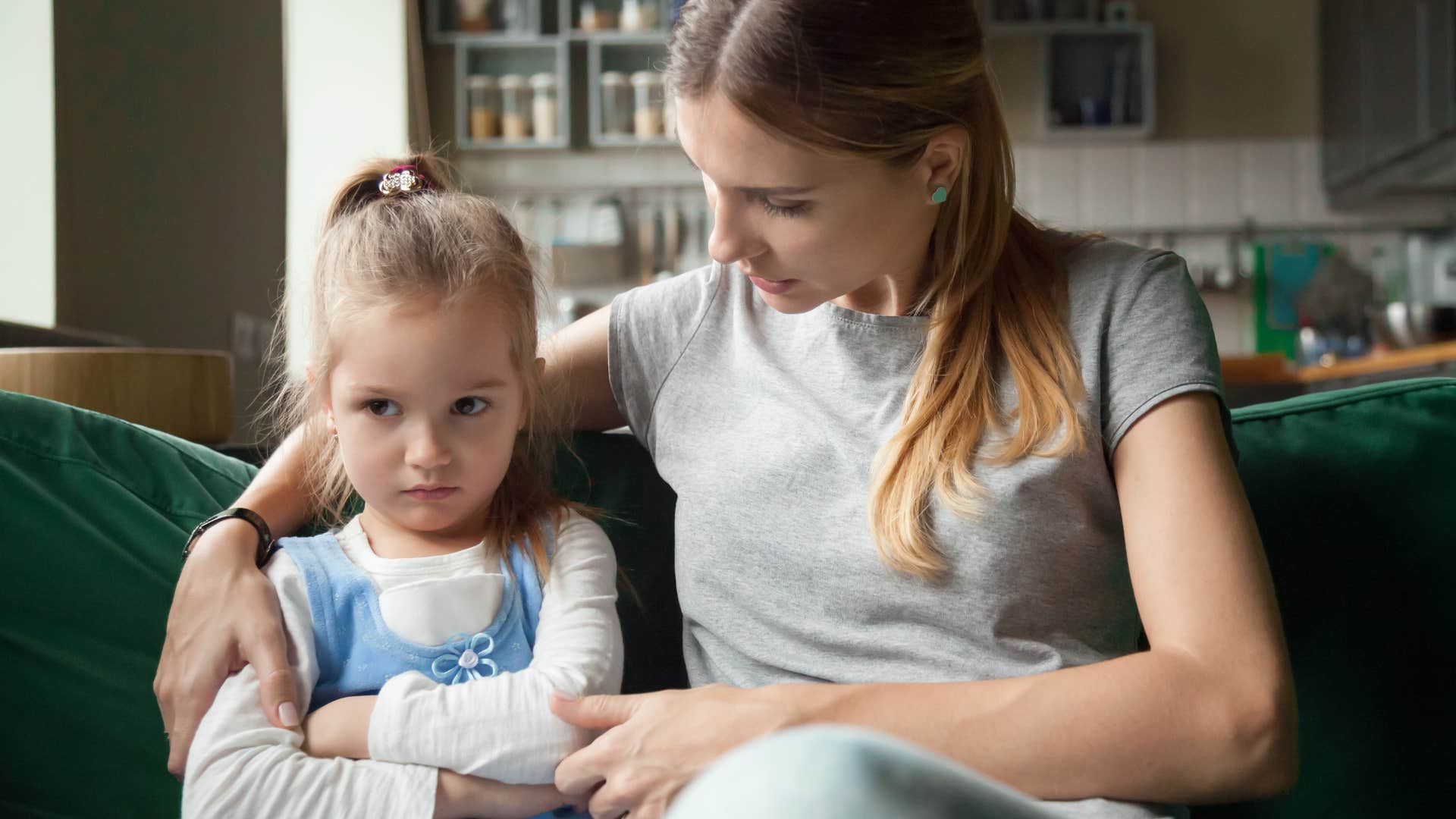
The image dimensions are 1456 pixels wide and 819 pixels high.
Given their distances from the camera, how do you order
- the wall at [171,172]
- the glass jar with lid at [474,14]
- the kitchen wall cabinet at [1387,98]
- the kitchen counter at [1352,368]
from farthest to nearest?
the glass jar with lid at [474,14] → the kitchen wall cabinet at [1387,98] → the kitchen counter at [1352,368] → the wall at [171,172]

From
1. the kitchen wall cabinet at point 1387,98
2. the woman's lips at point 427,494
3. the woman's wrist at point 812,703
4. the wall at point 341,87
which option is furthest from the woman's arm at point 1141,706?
the kitchen wall cabinet at point 1387,98

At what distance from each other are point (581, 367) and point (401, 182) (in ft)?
0.84

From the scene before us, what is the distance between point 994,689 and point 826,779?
1.46 ft

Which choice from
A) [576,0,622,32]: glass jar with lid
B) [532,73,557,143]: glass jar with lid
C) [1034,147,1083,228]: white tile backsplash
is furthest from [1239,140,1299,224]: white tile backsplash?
[532,73,557,143]: glass jar with lid

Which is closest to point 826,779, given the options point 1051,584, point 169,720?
point 1051,584

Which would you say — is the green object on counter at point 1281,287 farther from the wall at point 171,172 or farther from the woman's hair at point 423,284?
the woman's hair at point 423,284

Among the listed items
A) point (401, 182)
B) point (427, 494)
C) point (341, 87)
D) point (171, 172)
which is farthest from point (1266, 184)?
point (427, 494)

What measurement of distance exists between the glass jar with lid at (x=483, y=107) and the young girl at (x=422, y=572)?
4.15m

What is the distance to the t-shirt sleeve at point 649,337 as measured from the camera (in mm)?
1181

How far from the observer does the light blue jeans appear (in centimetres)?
43

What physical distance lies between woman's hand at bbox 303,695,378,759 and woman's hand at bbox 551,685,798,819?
143 millimetres

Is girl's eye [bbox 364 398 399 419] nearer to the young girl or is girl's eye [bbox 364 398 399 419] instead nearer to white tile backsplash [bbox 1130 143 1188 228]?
the young girl

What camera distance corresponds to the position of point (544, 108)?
5.02 m

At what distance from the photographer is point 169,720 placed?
91 cm
